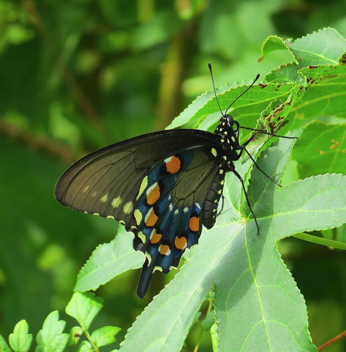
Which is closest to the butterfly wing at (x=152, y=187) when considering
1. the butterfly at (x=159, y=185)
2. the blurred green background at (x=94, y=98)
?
the butterfly at (x=159, y=185)

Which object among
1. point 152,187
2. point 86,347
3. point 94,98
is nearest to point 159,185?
point 152,187

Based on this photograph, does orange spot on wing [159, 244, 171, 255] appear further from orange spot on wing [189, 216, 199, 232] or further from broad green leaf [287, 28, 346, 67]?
broad green leaf [287, 28, 346, 67]

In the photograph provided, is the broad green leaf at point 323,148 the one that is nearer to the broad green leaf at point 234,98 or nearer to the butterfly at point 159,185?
the butterfly at point 159,185

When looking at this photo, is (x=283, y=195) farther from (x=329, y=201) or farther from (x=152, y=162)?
(x=152, y=162)

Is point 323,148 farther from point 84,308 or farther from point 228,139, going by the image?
point 84,308

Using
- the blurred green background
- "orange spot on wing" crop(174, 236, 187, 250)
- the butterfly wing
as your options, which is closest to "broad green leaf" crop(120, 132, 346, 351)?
"orange spot on wing" crop(174, 236, 187, 250)

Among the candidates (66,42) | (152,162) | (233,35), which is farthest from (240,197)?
(66,42)
